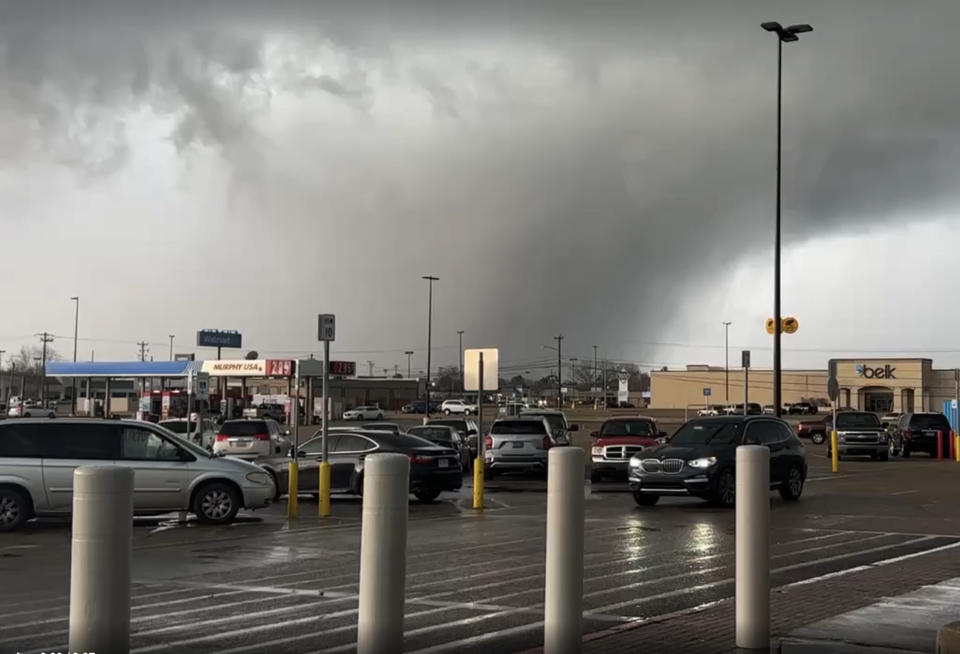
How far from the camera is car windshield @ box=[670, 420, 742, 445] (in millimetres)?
19817

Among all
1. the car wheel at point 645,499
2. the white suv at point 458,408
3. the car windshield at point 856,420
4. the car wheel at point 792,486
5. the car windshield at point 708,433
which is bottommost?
the white suv at point 458,408

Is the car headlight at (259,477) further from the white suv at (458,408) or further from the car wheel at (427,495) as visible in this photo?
the white suv at (458,408)

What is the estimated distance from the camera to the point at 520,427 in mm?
27344

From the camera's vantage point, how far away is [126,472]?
461cm

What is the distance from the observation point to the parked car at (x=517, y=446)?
26.9 m

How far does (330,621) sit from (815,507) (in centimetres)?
1319

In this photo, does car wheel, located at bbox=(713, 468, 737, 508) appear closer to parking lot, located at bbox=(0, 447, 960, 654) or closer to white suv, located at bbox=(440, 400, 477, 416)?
parking lot, located at bbox=(0, 447, 960, 654)

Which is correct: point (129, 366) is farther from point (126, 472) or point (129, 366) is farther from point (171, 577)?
point (126, 472)

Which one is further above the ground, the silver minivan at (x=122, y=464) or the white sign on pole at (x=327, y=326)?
the white sign on pole at (x=327, y=326)

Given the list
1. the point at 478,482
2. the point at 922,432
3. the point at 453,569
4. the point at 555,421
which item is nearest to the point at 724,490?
the point at 478,482

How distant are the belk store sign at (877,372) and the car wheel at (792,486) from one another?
283 ft

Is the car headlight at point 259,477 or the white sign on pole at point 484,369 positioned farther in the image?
the white sign on pole at point 484,369

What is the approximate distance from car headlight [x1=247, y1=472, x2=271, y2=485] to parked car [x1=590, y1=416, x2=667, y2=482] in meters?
10.3

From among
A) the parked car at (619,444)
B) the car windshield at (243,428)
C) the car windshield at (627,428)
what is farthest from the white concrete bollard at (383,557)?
the car windshield at (243,428)
